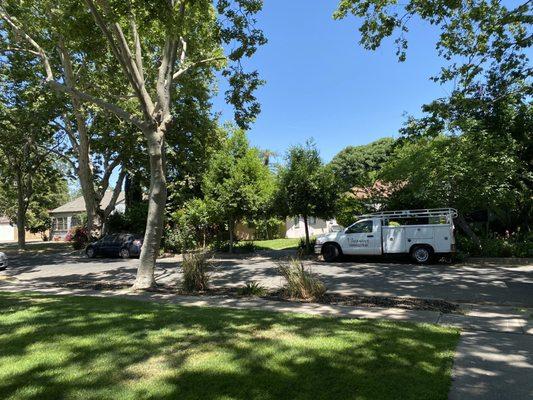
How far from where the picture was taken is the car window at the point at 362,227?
56.0ft

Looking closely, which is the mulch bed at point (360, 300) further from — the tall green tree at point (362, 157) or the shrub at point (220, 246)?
the tall green tree at point (362, 157)

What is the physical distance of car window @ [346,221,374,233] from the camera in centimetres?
1708

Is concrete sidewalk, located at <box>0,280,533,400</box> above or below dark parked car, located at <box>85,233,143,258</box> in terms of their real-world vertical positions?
below

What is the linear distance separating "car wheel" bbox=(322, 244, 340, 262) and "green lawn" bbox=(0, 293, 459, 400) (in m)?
10.8

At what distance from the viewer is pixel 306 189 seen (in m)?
20.0

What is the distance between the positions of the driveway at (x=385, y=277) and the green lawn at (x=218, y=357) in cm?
405

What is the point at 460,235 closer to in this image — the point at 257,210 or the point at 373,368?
the point at 257,210

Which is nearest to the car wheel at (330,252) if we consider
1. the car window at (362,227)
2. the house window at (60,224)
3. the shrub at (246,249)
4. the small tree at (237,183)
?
the car window at (362,227)

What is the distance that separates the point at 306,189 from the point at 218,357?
1536cm

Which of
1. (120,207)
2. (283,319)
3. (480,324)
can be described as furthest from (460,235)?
(120,207)

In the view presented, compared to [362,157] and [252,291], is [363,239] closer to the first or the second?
[252,291]

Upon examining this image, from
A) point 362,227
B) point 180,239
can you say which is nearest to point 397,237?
point 362,227

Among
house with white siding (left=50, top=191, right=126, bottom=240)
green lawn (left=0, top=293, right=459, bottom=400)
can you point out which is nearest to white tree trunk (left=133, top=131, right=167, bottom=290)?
green lawn (left=0, top=293, right=459, bottom=400)

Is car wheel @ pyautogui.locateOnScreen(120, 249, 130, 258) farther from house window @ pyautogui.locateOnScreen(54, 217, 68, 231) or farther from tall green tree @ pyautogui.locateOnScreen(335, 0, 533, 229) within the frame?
house window @ pyautogui.locateOnScreen(54, 217, 68, 231)
